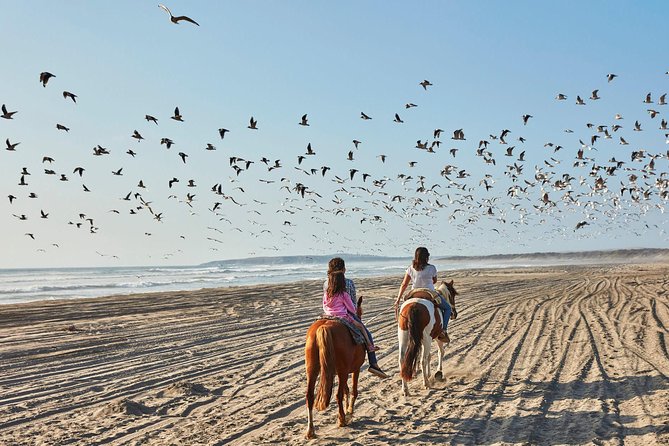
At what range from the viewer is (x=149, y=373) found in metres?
11.4

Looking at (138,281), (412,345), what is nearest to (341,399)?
(412,345)

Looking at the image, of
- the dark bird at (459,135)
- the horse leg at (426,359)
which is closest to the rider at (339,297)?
the horse leg at (426,359)

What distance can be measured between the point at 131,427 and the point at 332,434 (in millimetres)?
2633

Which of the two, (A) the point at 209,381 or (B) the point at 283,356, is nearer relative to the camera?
(A) the point at 209,381

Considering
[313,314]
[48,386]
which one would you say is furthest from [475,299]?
[48,386]

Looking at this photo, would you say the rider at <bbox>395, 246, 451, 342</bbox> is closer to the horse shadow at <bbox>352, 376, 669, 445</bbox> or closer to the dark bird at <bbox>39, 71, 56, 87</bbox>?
the horse shadow at <bbox>352, 376, 669, 445</bbox>

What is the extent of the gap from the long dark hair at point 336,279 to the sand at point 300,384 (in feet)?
5.52

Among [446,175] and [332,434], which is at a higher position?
[446,175]

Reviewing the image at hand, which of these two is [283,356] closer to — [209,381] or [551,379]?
[209,381]

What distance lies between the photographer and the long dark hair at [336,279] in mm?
8117

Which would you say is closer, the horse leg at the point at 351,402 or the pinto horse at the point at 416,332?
the horse leg at the point at 351,402

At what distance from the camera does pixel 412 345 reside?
9.08 meters

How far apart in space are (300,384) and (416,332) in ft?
7.55

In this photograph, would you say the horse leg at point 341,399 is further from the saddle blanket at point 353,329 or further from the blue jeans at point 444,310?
the blue jeans at point 444,310
